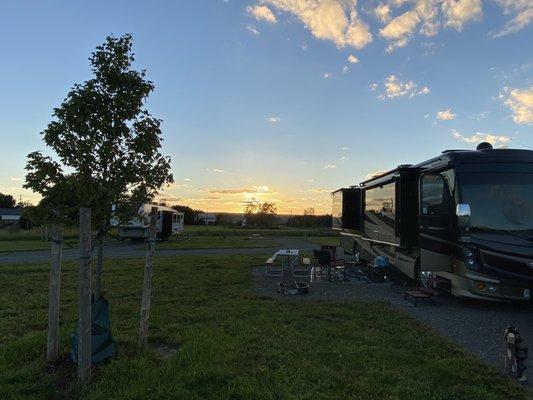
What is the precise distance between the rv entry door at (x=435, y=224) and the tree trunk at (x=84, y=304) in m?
6.68

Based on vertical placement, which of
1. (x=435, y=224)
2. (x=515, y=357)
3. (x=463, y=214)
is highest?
(x=463, y=214)

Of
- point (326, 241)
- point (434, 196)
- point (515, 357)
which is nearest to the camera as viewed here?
point (515, 357)

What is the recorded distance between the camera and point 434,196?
9516 mm

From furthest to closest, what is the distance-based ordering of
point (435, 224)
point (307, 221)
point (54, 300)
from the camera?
1. point (307, 221)
2. point (435, 224)
3. point (54, 300)

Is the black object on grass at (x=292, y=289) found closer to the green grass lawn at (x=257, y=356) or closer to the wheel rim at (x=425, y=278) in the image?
the green grass lawn at (x=257, y=356)

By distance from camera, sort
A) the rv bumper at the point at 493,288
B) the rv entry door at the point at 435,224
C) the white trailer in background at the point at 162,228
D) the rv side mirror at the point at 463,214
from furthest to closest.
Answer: the white trailer in background at the point at 162,228
the rv entry door at the point at 435,224
the rv side mirror at the point at 463,214
the rv bumper at the point at 493,288

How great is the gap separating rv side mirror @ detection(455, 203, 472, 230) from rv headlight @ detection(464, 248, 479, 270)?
43 centimetres

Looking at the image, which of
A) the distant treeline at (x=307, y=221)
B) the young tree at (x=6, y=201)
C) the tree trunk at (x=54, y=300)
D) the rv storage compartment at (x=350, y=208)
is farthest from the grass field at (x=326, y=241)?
the young tree at (x=6, y=201)

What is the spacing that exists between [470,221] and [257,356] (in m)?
4.92

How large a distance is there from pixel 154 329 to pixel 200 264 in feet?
30.2

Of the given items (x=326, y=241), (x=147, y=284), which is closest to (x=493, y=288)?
(x=147, y=284)

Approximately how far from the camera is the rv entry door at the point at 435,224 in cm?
904

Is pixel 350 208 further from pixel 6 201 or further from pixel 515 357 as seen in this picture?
pixel 6 201

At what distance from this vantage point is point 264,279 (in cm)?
1290
